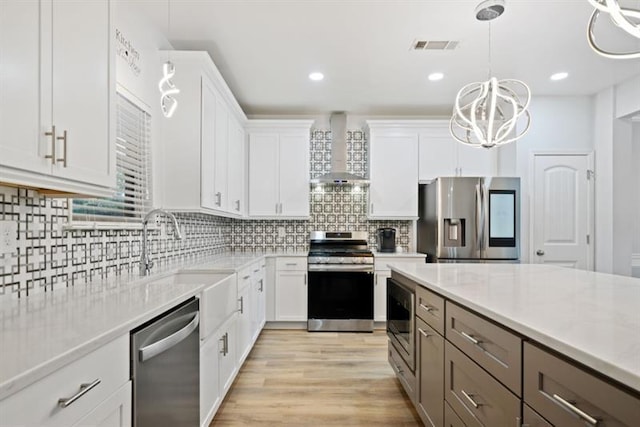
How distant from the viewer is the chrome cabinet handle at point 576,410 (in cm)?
84

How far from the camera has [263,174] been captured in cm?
464

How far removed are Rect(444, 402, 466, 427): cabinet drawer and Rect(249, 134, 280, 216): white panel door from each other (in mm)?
3270

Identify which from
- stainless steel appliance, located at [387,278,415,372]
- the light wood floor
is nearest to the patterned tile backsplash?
the light wood floor

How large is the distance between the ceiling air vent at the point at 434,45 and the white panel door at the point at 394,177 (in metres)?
1.58

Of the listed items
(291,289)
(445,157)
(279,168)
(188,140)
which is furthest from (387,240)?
(188,140)

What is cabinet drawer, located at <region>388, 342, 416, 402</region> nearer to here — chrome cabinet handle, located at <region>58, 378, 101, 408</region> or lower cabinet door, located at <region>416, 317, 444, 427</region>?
lower cabinet door, located at <region>416, 317, 444, 427</region>

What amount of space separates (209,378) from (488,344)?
1561mm

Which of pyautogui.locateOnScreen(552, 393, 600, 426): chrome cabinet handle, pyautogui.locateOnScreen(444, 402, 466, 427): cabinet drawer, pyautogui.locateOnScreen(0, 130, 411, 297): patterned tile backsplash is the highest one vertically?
pyautogui.locateOnScreen(0, 130, 411, 297): patterned tile backsplash

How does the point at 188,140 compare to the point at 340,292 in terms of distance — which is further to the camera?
the point at 340,292

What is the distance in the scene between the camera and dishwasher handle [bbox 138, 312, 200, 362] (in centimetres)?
127

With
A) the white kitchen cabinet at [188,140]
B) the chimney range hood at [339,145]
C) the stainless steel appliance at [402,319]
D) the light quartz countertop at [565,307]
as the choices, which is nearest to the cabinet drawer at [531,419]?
the light quartz countertop at [565,307]

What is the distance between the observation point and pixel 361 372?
3.08 meters

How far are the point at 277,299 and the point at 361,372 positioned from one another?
158 centimetres

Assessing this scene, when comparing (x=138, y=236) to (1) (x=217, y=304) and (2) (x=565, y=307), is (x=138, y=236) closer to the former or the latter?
(1) (x=217, y=304)
